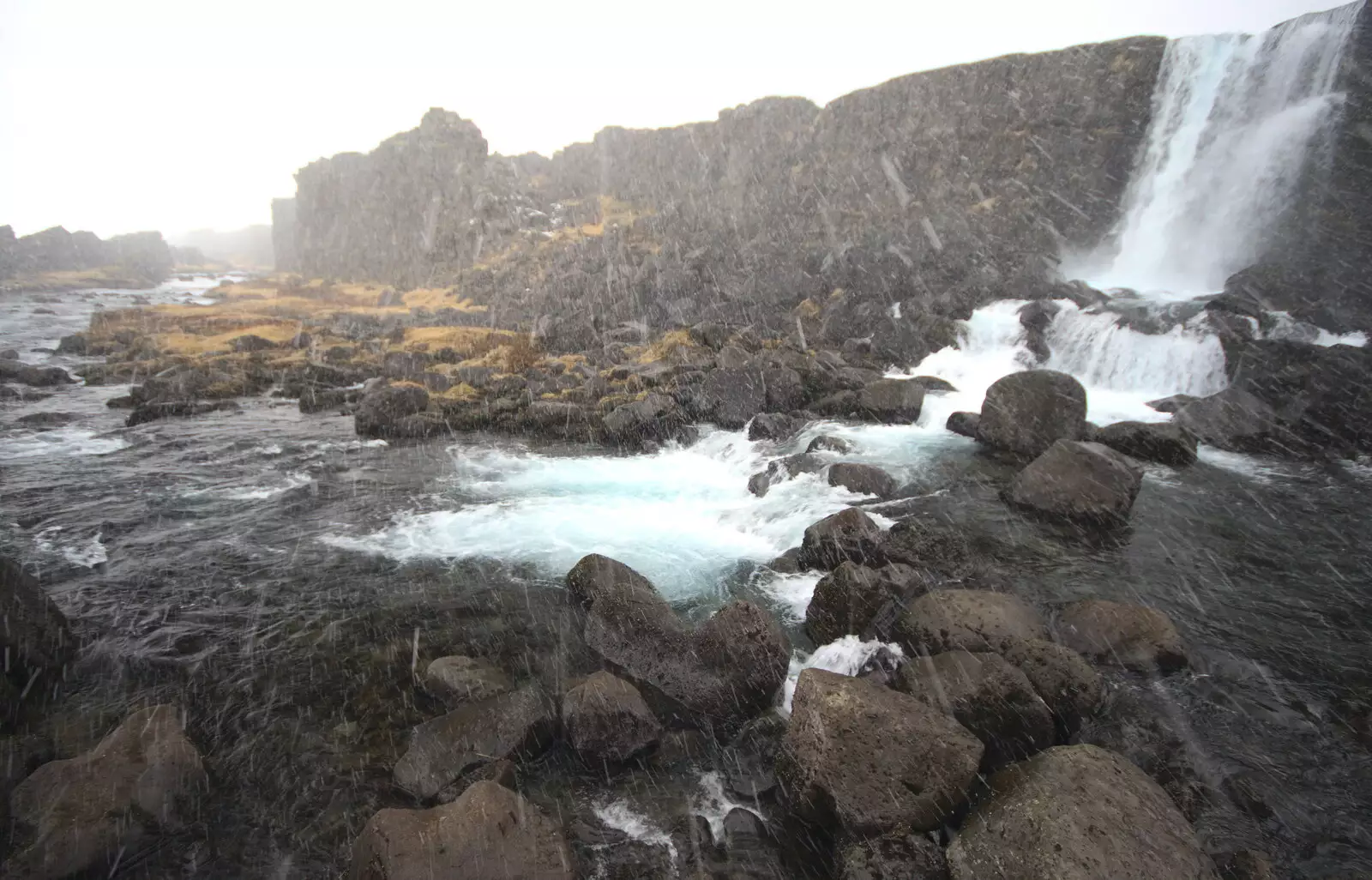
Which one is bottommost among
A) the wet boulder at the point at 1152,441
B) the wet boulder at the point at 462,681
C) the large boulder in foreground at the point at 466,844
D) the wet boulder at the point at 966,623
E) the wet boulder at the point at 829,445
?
the wet boulder at the point at 462,681

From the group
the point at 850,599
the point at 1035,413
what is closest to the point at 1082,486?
the point at 1035,413

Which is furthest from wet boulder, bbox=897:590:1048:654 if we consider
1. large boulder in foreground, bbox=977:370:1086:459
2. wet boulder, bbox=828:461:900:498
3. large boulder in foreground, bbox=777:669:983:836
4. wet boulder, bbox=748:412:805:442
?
wet boulder, bbox=748:412:805:442

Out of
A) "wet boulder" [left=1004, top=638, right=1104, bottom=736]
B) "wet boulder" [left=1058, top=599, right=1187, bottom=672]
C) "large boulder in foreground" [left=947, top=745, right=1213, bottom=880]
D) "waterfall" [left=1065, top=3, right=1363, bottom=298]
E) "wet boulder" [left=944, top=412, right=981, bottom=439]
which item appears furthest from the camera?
"waterfall" [left=1065, top=3, right=1363, bottom=298]

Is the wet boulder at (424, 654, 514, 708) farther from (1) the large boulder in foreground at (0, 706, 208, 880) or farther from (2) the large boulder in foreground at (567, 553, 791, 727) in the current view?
(1) the large boulder in foreground at (0, 706, 208, 880)

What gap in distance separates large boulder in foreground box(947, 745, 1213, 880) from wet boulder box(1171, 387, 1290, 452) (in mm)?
15698

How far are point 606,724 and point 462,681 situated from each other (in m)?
2.16

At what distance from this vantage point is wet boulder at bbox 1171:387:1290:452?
17.5 metres

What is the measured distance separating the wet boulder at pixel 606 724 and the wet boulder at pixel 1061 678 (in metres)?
4.41

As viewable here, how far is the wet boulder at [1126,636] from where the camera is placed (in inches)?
329

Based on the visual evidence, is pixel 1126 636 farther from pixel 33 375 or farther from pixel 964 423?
pixel 33 375

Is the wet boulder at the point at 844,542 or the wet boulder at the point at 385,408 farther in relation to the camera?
the wet boulder at the point at 385,408

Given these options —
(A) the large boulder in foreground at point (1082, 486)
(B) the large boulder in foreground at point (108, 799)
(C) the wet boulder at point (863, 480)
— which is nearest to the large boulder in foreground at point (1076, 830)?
(B) the large boulder in foreground at point (108, 799)

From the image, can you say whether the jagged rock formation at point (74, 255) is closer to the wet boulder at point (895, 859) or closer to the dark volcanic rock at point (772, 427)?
the dark volcanic rock at point (772, 427)

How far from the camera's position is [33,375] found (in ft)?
88.5
